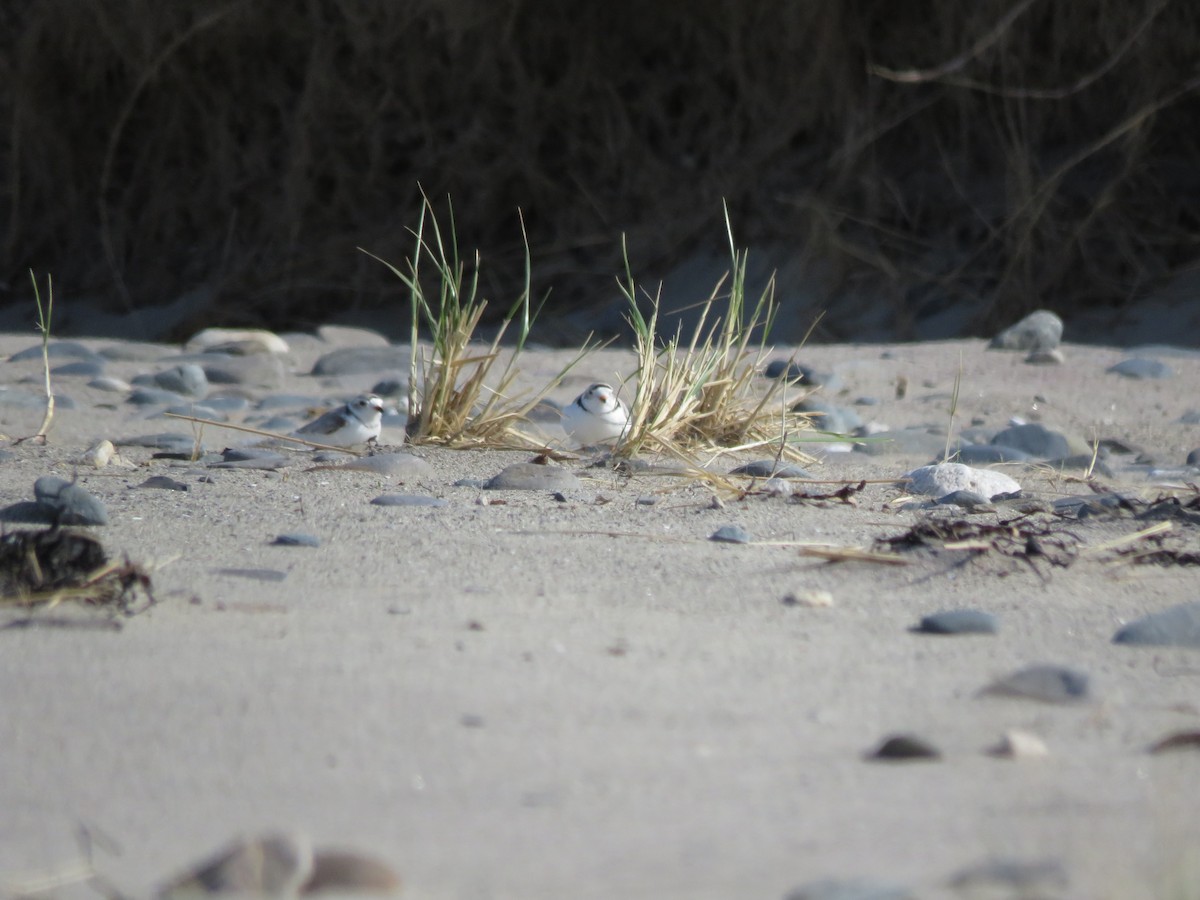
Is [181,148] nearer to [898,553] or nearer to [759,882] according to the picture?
[898,553]

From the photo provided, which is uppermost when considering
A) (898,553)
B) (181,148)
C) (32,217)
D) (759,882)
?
(759,882)

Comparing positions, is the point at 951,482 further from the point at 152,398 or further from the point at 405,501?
the point at 152,398

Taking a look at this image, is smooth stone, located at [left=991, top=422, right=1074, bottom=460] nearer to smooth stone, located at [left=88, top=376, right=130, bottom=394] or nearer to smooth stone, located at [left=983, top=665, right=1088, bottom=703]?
smooth stone, located at [left=983, top=665, right=1088, bottom=703]

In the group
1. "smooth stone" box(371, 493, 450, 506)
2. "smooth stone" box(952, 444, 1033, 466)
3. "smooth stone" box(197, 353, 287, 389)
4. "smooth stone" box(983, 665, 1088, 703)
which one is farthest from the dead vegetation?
"smooth stone" box(983, 665, 1088, 703)

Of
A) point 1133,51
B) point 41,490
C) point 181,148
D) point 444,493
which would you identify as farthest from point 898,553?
point 181,148

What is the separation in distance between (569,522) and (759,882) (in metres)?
1.48

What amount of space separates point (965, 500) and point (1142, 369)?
2589 mm

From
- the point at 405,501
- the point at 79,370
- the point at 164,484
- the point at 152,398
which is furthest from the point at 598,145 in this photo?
the point at 405,501

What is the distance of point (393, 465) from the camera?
3023 mm

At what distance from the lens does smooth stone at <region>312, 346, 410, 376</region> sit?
5.40m

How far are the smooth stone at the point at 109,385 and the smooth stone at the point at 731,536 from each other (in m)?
2.94

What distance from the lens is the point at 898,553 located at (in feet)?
7.36

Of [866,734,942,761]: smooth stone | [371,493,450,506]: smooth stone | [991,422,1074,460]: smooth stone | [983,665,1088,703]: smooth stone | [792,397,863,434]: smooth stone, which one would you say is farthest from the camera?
[792,397,863,434]: smooth stone

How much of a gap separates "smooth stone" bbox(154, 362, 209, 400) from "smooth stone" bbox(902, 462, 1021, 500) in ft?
8.87
